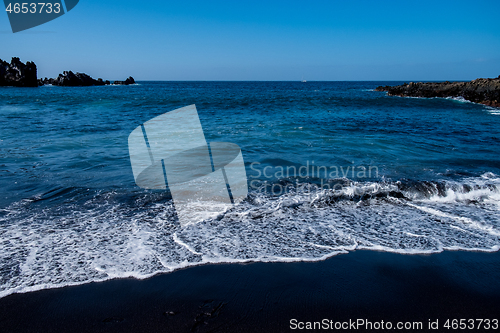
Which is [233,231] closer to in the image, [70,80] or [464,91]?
[464,91]

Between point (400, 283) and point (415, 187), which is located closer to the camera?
point (400, 283)

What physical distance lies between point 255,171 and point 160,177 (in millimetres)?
2213

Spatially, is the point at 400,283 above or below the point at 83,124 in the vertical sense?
below

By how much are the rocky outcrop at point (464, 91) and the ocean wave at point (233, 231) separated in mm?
27337

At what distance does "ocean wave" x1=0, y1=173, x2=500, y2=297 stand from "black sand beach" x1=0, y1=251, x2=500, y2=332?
0.68 ft

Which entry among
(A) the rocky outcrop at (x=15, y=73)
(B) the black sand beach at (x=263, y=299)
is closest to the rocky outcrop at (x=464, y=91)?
(B) the black sand beach at (x=263, y=299)

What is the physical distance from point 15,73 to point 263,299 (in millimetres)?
80457

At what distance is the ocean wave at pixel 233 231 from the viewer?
128 inches

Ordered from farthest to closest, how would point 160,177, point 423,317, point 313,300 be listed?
point 160,177 < point 313,300 < point 423,317

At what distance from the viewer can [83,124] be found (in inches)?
530

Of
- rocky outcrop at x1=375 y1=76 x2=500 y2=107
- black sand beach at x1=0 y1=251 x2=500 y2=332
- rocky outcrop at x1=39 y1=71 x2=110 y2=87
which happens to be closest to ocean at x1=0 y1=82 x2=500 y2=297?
black sand beach at x1=0 y1=251 x2=500 y2=332

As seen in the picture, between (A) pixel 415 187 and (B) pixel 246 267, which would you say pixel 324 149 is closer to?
(A) pixel 415 187

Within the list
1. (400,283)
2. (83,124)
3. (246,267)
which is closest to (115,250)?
(246,267)

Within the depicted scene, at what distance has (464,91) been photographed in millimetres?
31719
